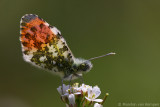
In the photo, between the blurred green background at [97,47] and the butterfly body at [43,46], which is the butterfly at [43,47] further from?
the blurred green background at [97,47]

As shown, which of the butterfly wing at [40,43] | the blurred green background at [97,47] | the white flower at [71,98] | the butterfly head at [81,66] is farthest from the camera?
the blurred green background at [97,47]

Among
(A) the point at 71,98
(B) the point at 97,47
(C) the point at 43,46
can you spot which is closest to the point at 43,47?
(C) the point at 43,46

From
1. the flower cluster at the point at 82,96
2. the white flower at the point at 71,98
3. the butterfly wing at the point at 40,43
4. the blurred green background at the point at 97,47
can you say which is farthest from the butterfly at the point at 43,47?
the blurred green background at the point at 97,47

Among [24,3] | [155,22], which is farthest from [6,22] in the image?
[155,22]

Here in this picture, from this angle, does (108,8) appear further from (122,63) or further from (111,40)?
(122,63)

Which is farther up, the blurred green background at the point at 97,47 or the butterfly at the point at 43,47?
the blurred green background at the point at 97,47

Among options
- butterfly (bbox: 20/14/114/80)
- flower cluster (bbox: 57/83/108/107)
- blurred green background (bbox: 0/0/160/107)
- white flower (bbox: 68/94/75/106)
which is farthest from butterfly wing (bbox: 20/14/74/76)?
blurred green background (bbox: 0/0/160/107)

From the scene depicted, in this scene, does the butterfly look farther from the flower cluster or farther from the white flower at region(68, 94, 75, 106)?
the white flower at region(68, 94, 75, 106)

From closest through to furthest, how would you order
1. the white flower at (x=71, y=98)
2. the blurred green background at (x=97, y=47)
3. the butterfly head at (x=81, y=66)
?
the white flower at (x=71, y=98) < the butterfly head at (x=81, y=66) < the blurred green background at (x=97, y=47)
